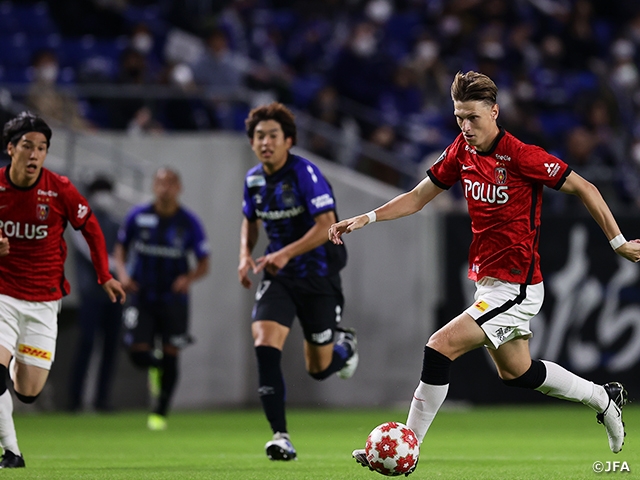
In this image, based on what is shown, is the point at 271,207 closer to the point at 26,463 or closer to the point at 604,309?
the point at 26,463

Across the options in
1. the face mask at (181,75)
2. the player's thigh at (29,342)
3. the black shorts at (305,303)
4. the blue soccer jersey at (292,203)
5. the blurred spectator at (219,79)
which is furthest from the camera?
the face mask at (181,75)

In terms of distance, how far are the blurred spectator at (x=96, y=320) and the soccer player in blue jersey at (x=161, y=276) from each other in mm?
1642

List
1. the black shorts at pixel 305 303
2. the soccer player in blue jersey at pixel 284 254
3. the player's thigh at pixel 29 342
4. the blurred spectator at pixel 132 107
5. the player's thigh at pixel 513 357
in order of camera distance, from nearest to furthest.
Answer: the player's thigh at pixel 513 357
the player's thigh at pixel 29 342
the soccer player in blue jersey at pixel 284 254
the black shorts at pixel 305 303
the blurred spectator at pixel 132 107

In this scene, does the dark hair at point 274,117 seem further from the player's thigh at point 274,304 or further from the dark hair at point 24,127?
the dark hair at point 24,127

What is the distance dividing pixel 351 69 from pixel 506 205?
1047cm

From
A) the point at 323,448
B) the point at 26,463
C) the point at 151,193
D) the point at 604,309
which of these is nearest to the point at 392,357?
the point at 604,309

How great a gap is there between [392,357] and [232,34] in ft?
21.1

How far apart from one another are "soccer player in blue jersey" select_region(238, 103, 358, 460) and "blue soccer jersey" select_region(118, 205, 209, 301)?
126 inches

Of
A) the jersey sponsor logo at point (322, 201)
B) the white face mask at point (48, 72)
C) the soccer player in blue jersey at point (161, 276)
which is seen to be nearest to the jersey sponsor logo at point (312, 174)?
the jersey sponsor logo at point (322, 201)

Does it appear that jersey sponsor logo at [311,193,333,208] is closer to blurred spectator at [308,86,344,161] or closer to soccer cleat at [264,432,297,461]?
soccer cleat at [264,432,297,461]

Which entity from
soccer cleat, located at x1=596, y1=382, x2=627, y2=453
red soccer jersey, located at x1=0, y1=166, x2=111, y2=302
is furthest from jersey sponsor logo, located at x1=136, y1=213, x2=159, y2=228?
soccer cleat, located at x1=596, y1=382, x2=627, y2=453

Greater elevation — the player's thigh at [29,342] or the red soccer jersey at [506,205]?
the red soccer jersey at [506,205]

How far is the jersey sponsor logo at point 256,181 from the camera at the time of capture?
8.88 metres

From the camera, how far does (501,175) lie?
7.03 metres
